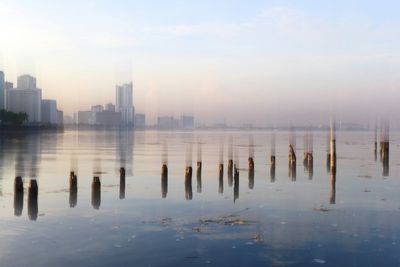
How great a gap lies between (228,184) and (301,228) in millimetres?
18313

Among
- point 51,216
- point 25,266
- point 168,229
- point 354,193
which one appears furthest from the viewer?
point 354,193

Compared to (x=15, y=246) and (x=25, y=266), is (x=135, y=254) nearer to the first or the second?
(x=25, y=266)

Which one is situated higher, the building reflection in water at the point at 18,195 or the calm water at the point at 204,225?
the building reflection in water at the point at 18,195

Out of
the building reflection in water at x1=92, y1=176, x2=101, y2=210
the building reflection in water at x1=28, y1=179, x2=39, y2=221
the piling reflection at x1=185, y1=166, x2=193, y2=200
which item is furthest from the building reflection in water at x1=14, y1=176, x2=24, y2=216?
the piling reflection at x1=185, y1=166, x2=193, y2=200

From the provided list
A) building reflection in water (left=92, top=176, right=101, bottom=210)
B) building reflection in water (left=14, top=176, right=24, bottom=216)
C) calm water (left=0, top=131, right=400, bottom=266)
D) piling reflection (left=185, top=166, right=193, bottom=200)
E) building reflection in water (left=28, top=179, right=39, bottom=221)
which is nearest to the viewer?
calm water (left=0, top=131, right=400, bottom=266)

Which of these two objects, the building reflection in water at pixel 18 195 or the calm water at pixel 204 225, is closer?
the calm water at pixel 204 225

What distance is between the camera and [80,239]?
21.0 meters

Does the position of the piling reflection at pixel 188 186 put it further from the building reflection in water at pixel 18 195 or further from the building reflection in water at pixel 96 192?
the building reflection in water at pixel 18 195

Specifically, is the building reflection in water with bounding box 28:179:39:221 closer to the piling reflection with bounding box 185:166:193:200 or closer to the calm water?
the calm water

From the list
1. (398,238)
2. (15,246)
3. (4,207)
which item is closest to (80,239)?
A: (15,246)

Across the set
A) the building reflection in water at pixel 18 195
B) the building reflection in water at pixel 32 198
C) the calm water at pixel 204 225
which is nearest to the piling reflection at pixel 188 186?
the calm water at pixel 204 225

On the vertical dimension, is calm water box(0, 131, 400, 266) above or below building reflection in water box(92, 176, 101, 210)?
below

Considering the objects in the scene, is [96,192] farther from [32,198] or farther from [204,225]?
[204,225]

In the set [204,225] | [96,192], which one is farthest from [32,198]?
[204,225]
